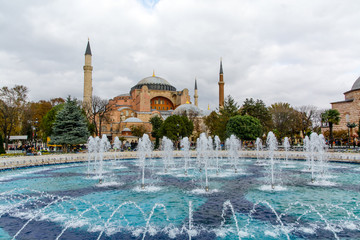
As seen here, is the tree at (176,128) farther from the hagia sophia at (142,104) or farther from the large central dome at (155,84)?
the large central dome at (155,84)

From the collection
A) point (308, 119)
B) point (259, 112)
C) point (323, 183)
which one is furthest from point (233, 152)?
point (308, 119)

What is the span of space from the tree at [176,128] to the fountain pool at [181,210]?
23030 mm

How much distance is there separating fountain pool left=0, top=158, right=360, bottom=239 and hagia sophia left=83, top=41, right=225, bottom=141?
30.3m

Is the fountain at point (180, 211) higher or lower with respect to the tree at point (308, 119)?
lower

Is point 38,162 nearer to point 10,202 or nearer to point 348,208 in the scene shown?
point 10,202

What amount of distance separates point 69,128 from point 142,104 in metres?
30.8

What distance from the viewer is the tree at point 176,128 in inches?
1280

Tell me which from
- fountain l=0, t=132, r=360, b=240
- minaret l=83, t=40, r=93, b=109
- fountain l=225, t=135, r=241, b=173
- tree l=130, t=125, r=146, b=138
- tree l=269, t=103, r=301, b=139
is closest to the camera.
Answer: fountain l=0, t=132, r=360, b=240

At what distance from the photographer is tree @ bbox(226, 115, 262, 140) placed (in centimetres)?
2606

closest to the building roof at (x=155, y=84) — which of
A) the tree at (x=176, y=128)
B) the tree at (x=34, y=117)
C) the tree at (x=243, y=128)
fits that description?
the tree at (x=34, y=117)

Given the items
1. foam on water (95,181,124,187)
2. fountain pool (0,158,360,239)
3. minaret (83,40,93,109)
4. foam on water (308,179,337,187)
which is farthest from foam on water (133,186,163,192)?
minaret (83,40,93,109)

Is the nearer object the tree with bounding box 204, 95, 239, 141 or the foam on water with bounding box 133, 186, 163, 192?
the foam on water with bounding box 133, 186, 163, 192

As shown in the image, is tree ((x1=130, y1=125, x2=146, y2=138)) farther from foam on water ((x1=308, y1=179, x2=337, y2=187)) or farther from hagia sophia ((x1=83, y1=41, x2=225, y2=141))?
foam on water ((x1=308, y1=179, x2=337, y2=187))

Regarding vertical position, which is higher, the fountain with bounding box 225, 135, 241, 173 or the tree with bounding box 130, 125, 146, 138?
the tree with bounding box 130, 125, 146, 138
